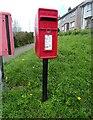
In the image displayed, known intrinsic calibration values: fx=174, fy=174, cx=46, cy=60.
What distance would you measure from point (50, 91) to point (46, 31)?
133 centimetres

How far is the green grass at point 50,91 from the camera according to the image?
3127 millimetres

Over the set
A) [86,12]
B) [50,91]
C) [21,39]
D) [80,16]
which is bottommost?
[50,91]

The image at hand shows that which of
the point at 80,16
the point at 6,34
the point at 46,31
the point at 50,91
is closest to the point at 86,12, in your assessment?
the point at 80,16

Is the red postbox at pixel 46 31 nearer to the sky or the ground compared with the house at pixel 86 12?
nearer to the ground

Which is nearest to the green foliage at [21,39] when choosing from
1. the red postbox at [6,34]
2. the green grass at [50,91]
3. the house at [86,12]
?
the green grass at [50,91]

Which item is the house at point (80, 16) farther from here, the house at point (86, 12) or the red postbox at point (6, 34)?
the red postbox at point (6, 34)

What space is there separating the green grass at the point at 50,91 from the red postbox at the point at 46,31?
925mm

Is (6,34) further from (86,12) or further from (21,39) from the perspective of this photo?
(86,12)

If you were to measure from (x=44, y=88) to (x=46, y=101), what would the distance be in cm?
27

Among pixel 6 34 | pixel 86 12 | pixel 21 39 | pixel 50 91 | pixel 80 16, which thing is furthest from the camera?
pixel 80 16

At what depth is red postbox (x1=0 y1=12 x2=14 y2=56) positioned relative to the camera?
2.94 metres

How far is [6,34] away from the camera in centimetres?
301

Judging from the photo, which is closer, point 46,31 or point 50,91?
point 46,31

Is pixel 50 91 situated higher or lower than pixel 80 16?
lower
